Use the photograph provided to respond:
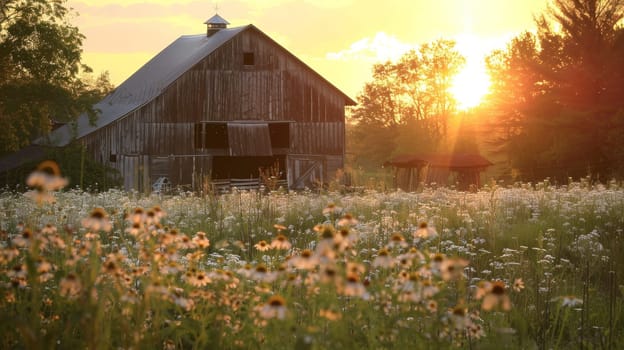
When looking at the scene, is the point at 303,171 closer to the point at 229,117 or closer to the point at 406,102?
the point at 229,117

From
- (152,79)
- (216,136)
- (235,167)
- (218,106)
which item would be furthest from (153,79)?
(235,167)

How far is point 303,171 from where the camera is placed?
31.0 metres

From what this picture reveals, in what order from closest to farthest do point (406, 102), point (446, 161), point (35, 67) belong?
point (35, 67) → point (446, 161) → point (406, 102)

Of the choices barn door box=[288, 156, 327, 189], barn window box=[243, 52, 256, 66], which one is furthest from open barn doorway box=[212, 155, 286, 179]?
barn window box=[243, 52, 256, 66]

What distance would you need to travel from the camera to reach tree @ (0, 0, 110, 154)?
28.2 metres

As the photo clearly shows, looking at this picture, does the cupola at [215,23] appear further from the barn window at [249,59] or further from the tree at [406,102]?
the tree at [406,102]

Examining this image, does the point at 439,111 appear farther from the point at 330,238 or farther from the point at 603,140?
the point at 330,238

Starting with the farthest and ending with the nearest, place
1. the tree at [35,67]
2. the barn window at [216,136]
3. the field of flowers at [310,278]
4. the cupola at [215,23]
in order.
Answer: the cupola at [215,23] → the barn window at [216,136] → the tree at [35,67] → the field of flowers at [310,278]

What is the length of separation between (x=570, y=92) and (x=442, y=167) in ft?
21.2

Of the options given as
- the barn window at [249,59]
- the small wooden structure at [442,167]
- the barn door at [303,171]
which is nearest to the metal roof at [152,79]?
the barn window at [249,59]

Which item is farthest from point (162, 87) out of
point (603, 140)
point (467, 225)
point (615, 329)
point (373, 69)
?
point (373, 69)

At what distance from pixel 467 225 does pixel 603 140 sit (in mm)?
20841

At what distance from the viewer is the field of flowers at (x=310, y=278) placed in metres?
3.42

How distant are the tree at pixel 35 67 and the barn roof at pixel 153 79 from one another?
4.48 feet
